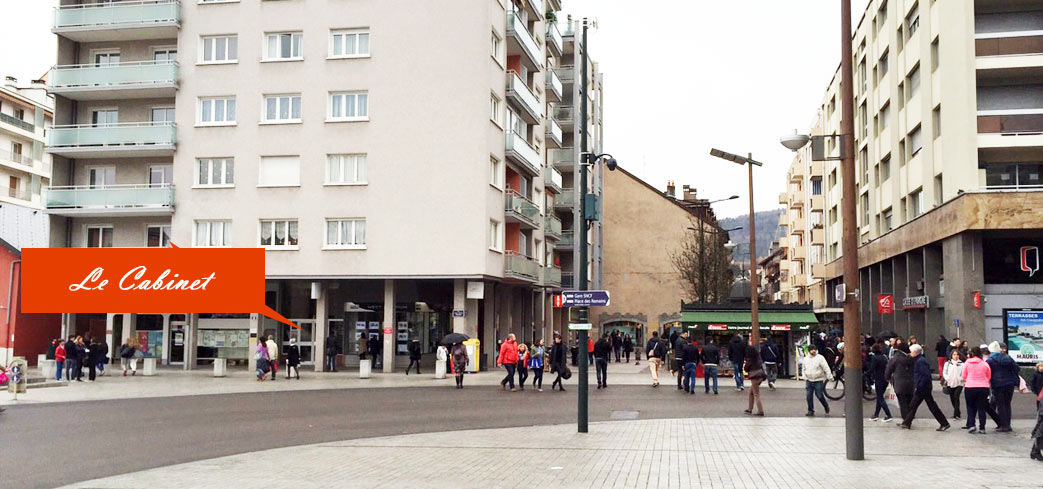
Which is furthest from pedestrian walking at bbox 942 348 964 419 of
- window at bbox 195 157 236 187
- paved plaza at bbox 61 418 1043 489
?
window at bbox 195 157 236 187

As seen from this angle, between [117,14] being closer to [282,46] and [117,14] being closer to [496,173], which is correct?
[282,46]

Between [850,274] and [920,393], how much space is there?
574cm

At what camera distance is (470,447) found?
45.9 ft

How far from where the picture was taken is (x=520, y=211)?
135 ft

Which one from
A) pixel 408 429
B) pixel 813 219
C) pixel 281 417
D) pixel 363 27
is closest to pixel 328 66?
pixel 363 27

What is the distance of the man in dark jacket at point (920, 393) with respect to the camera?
17.0 m

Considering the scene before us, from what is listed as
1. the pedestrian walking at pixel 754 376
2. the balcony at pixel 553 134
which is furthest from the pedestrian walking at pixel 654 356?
the balcony at pixel 553 134

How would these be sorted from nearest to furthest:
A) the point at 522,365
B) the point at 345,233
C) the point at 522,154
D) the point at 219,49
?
1. the point at 522,365
2. the point at 345,233
3. the point at 219,49
4. the point at 522,154

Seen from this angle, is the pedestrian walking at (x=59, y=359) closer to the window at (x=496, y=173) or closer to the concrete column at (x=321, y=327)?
the concrete column at (x=321, y=327)

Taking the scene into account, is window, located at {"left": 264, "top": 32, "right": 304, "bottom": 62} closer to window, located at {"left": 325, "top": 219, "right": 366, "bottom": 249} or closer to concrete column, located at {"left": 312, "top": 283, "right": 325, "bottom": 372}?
window, located at {"left": 325, "top": 219, "right": 366, "bottom": 249}

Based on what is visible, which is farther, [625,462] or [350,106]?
[350,106]

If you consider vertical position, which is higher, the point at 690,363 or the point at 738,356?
the point at 738,356

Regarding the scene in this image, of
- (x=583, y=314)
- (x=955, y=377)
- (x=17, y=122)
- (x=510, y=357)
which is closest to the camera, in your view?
(x=583, y=314)

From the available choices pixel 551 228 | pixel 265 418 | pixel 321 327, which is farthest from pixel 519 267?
pixel 265 418
